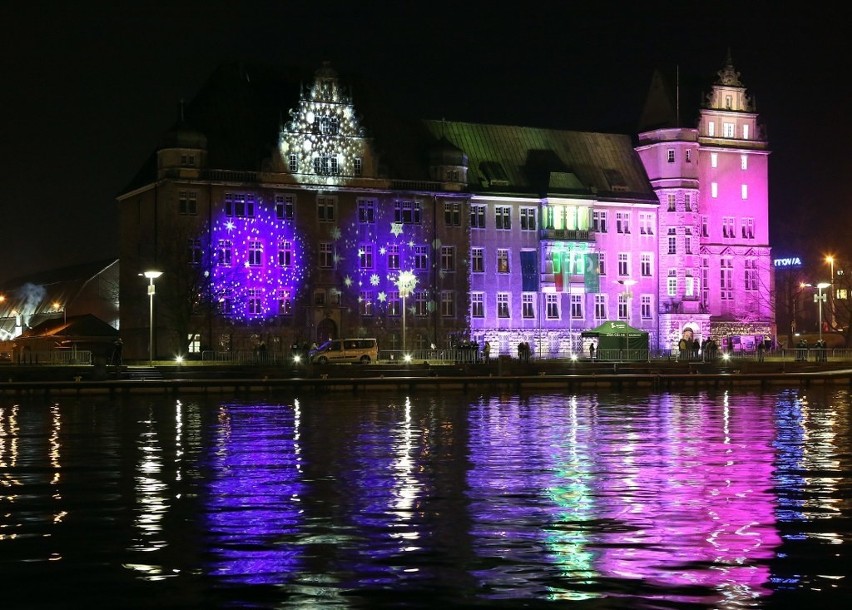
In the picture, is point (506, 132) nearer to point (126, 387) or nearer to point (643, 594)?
point (126, 387)

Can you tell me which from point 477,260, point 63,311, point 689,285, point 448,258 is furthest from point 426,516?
point 63,311

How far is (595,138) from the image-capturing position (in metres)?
119

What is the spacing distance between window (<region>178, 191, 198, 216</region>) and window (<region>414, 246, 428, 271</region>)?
17589 millimetres

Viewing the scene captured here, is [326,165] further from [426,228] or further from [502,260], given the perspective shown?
[502,260]

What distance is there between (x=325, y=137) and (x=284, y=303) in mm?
12428

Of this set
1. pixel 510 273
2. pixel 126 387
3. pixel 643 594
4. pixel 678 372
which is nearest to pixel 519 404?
pixel 126 387

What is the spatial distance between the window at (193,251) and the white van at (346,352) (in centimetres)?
1113

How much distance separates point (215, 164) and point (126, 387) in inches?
1293

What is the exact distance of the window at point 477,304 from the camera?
107m

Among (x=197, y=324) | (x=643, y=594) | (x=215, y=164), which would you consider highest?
(x=215, y=164)

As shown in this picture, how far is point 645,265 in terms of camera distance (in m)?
115

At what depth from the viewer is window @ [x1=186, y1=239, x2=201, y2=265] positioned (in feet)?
310

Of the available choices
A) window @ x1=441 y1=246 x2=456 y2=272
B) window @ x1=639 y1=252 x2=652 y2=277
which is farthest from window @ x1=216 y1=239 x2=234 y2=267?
window @ x1=639 y1=252 x2=652 y2=277

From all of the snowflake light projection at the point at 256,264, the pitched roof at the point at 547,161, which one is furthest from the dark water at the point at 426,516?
the pitched roof at the point at 547,161
